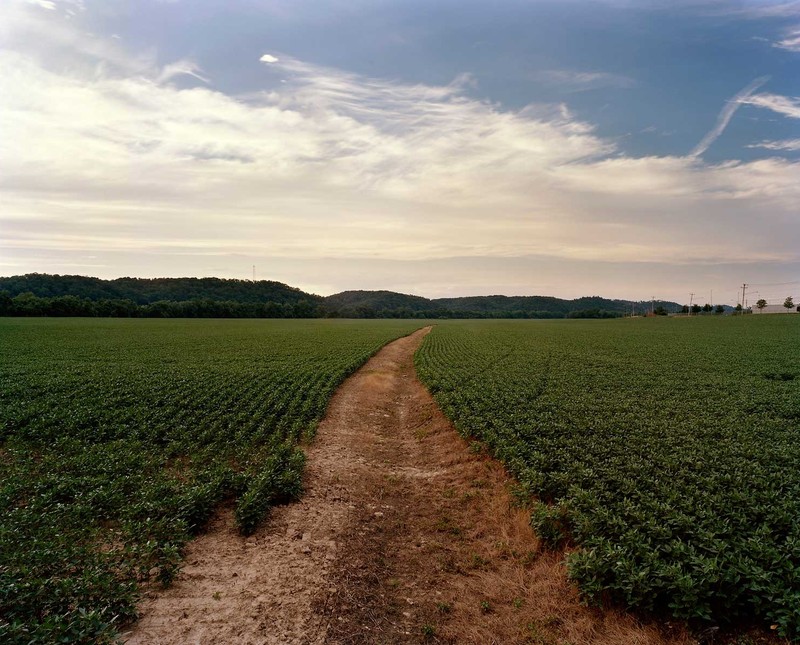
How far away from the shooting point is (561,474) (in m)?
10.5

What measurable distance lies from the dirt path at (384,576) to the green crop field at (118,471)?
667 millimetres

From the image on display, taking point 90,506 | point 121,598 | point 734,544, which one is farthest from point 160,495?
point 734,544

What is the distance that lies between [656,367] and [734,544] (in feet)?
79.0

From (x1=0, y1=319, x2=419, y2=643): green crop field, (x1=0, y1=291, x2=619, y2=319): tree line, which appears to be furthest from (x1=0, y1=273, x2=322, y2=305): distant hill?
(x1=0, y1=319, x2=419, y2=643): green crop field

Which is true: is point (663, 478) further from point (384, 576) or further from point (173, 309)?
point (173, 309)

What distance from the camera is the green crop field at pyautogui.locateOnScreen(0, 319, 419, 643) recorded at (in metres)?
6.73

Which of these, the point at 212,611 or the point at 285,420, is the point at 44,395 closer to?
the point at 285,420

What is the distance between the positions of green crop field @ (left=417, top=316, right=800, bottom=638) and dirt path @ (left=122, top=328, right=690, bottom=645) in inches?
27.1

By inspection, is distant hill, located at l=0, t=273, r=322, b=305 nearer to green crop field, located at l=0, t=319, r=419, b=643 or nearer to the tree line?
the tree line

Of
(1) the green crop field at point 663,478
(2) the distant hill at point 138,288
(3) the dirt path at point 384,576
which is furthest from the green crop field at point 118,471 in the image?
(2) the distant hill at point 138,288

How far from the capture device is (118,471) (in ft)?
39.5

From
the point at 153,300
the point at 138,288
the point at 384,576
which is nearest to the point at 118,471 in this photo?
the point at 384,576

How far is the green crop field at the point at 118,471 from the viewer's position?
6.73 metres

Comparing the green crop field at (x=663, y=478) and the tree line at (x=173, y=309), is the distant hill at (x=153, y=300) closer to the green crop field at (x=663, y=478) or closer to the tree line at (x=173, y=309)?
the tree line at (x=173, y=309)
